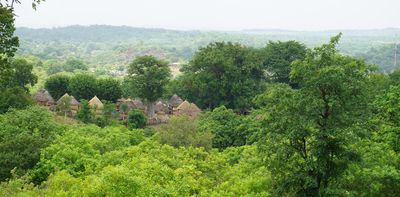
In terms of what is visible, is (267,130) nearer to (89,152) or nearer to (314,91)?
(314,91)

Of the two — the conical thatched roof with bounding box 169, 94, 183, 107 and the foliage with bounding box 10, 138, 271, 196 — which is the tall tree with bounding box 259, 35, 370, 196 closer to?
the foliage with bounding box 10, 138, 271, 196

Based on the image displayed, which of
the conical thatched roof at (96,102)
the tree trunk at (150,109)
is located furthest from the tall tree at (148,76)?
the conical thatched roof at (96,102)

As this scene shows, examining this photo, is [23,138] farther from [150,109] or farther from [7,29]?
[150,109]

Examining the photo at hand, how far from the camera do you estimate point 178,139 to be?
27688 mm

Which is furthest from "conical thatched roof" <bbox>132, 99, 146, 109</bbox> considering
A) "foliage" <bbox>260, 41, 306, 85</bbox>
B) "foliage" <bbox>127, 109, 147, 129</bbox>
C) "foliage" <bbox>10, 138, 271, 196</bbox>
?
"foliage" <bbox>10, 138, 271, 196</bbox>

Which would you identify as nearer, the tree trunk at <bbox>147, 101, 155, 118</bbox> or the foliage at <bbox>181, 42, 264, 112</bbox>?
the foliage at <bbox>181, 42, 264, 112</bbox>

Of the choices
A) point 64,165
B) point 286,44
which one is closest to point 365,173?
point 64,165

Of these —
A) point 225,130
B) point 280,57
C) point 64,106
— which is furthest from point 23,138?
point 280,57

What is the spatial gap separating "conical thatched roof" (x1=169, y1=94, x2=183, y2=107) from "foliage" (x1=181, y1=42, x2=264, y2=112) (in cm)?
Answer: 316

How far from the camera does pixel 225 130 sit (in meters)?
31.5

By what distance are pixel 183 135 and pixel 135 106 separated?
17.2m

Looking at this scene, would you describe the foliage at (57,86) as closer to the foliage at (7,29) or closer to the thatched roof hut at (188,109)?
the thatched roof hut at (188,109)

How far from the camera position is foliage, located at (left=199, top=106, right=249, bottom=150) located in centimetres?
3059

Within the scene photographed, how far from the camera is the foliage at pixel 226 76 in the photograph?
133 feet
